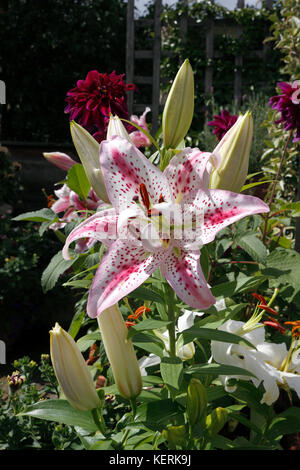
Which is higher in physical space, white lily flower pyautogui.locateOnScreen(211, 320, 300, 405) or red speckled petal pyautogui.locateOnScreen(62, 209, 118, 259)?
red speckled petal pyautogui.locateOnScreen(62, 209, 118, 259)

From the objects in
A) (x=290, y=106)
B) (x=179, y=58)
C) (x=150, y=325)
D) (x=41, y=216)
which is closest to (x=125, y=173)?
(x=150, y=325)

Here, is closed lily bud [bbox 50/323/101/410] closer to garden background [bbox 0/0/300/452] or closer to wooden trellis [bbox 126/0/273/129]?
garden background [bbox 0/0/300/452]

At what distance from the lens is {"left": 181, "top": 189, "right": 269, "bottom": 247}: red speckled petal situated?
0.52 metres

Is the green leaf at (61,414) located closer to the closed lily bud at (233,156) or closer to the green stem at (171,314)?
the green stem at (171,314)

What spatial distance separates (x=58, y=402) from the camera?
70 cm

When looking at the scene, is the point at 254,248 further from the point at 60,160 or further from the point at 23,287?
the point at 23,287

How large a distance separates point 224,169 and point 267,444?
49 centimetres

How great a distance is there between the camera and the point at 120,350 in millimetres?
591

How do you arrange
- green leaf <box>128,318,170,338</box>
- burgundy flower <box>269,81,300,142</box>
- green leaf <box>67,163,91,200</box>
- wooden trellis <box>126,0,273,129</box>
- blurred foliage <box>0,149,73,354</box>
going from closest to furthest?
1. green leaf <box>128,318,170,338</box>
2. green leaf <box>67,163,91,200</box>
3. burgundy flower <box>269,81,300,142</box>
4. blurred foliage <box>0,149,73,354</box>
5. wooden trellis <box>126,0,273,129</box>

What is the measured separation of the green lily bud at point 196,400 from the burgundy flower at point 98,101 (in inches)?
23.9

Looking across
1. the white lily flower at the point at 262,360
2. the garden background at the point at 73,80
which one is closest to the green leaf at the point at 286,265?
the white lily flower at the point at 262,360

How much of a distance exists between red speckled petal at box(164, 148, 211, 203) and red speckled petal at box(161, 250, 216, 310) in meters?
0.08

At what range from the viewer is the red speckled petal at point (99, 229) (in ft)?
1.83

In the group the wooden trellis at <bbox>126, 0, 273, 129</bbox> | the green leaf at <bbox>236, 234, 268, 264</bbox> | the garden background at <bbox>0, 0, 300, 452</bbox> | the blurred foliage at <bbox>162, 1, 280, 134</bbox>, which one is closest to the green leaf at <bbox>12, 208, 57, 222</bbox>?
the green leaf at <bbox>236, 234, 268, 264</bbox>
